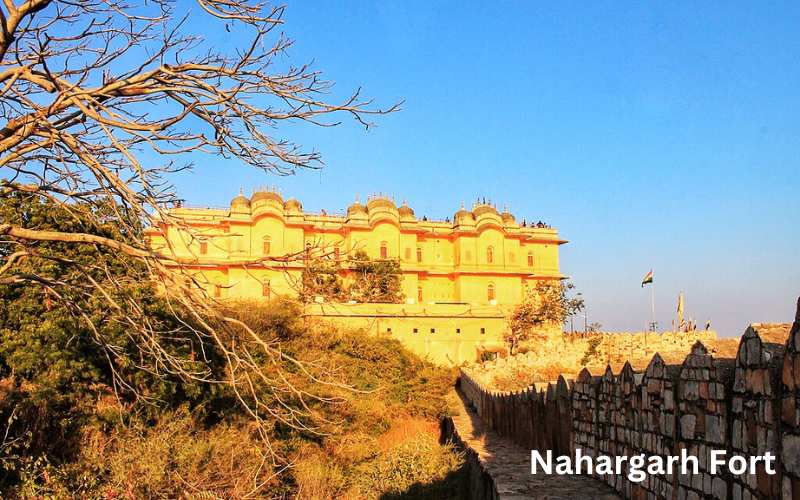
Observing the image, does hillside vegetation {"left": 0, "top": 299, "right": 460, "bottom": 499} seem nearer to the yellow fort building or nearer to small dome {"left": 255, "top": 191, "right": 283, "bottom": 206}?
the yellow fort building

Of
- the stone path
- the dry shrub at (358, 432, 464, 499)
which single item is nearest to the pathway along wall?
the stone path

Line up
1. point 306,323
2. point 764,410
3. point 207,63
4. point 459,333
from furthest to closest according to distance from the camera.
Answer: point 459,333 < point 306,323 < point 207,63 < point 764,410

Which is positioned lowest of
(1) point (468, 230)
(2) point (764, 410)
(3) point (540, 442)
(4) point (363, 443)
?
(4) point (363, 443)

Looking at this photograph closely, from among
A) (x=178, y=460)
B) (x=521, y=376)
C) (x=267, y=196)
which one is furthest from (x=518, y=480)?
(x=267, y=196)

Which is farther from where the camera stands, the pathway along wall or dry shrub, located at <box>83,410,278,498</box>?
dry shrub, located at <box>83,410,278,498</box>

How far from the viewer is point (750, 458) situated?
341cm

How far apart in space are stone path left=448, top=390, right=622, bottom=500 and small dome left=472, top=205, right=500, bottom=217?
28.9 m

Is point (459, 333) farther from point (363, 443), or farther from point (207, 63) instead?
point (207, 63)

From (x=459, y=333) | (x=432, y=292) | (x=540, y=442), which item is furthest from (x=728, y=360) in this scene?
(x=432, y=292)

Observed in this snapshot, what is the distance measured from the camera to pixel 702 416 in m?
3.99

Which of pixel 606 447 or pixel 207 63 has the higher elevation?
pixel 207 63

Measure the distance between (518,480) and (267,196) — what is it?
103ft

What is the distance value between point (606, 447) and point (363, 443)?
28.9 ft

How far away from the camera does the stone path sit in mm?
5773
